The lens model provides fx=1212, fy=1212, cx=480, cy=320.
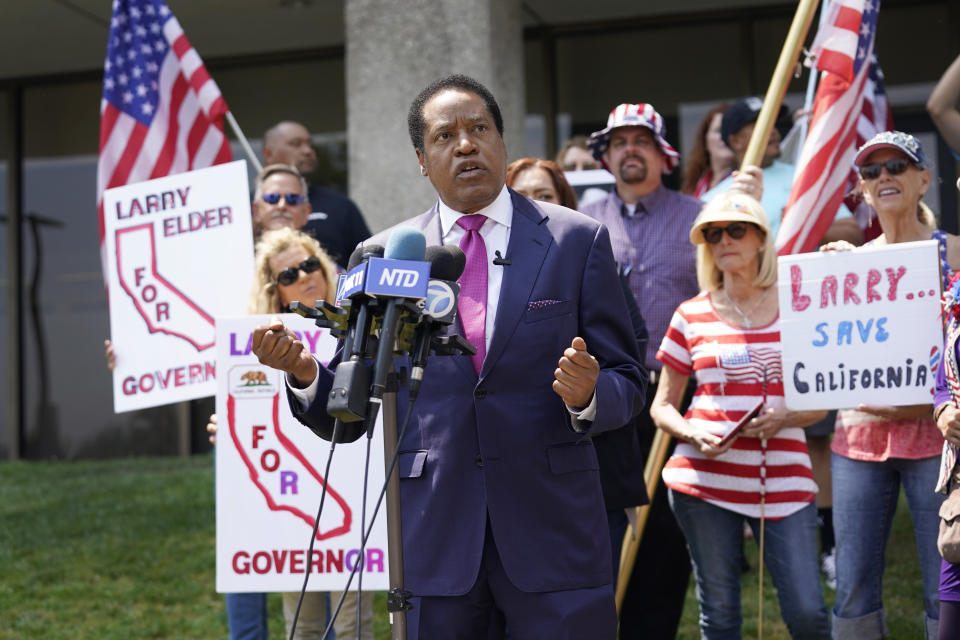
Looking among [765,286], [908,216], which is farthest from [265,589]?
[908,216]

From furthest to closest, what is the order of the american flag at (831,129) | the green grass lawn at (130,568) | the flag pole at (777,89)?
the green grass lawn at (130,568) < the american flag at (831,129) < the flag pole at (777,89)

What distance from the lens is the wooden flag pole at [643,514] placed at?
5.05m

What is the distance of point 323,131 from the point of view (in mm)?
12273

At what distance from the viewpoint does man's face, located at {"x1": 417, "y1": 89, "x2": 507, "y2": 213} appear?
314 centimetres

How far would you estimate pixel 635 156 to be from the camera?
5691 millimetres

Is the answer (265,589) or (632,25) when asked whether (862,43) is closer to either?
(265,589)

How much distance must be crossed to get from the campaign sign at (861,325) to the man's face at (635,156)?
1.25m

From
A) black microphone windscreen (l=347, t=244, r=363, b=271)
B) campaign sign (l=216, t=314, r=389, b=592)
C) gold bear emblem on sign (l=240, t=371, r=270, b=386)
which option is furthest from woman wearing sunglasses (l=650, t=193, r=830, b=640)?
black microphone windscreen (l=347, t=244, r=363, b=271)

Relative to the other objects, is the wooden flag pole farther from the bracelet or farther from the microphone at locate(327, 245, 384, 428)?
the microphone at locate(327, 245, 384, 428)

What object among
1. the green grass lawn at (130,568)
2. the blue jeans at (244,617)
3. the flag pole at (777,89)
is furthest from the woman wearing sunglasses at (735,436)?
the blue jeans at (244,617)

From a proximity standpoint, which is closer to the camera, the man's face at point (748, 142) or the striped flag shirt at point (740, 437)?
the striped flag shirt at point (740, 437)

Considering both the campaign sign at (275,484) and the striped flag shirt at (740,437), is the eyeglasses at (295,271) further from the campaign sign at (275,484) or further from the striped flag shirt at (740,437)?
the striped flag shirt at (740,437)

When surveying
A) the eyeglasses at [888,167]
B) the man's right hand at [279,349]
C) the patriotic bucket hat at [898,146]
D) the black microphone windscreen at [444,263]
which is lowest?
the man's right hand at [279,349]

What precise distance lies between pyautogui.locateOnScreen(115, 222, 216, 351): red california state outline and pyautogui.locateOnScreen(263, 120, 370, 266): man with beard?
2.71ft
